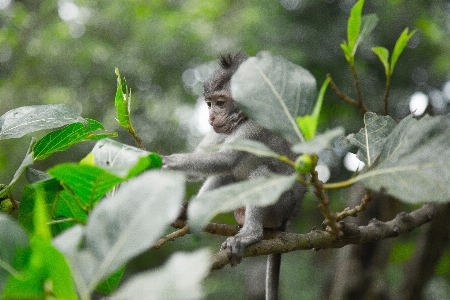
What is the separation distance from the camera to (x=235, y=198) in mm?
939

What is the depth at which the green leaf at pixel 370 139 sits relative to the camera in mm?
1442

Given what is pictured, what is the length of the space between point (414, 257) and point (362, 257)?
463 millimetres

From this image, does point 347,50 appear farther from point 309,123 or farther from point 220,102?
point 220,102

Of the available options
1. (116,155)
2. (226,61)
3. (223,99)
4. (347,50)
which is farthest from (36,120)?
(226,61)

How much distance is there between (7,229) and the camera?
85 cm

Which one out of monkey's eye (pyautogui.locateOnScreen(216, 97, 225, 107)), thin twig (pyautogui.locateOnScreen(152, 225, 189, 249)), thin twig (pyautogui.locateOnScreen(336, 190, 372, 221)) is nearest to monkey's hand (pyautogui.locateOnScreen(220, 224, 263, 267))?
thin twig (pyautogui.locateOnScreen(152, 225, 189, 249))

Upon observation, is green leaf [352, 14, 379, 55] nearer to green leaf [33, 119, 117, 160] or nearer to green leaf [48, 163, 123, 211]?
green leaf [33, 119, 117, 160]

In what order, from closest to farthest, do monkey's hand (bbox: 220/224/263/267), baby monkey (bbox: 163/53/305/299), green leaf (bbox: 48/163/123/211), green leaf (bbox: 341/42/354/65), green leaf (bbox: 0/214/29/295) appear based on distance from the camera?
green leaf (bbox: 0/214/29/295), green leaf (bbox: 48/163/123/211), green leaf (bbox: 341/42/354/65), monkey's hand (bbox: 220/224/263/267), baby monkey (bbox: 163/53/305/299)

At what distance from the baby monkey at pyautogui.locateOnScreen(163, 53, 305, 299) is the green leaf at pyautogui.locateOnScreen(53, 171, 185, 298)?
1.46 metres

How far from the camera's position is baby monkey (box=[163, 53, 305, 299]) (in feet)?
8.30

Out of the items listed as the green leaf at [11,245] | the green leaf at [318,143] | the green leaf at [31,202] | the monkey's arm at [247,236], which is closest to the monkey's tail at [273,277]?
the monkey's arm at [247,236]

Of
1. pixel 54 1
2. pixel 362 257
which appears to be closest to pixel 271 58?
pixel 362 257

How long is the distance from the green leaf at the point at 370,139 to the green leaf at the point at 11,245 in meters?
0.97

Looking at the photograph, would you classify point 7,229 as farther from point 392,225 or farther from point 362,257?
point 362,257
